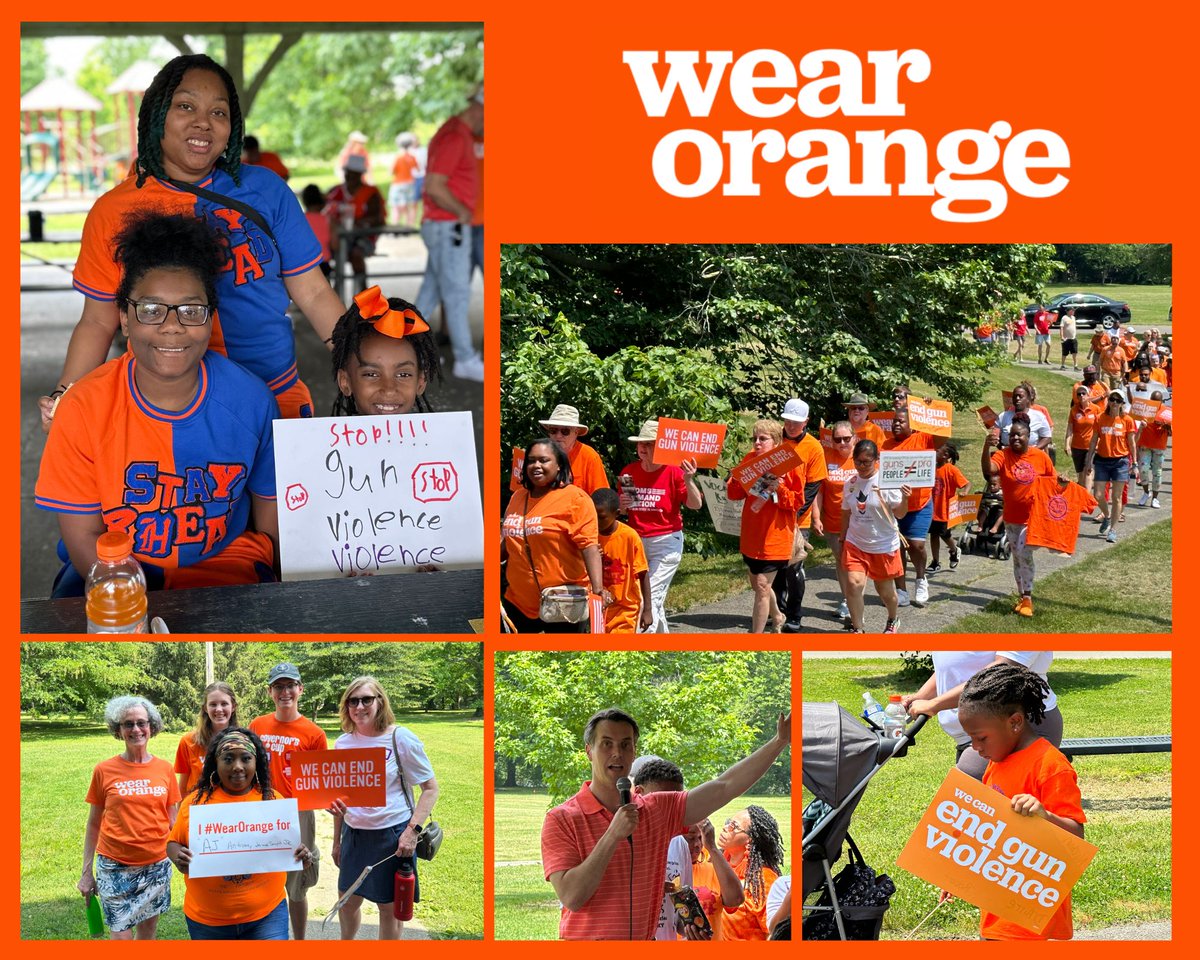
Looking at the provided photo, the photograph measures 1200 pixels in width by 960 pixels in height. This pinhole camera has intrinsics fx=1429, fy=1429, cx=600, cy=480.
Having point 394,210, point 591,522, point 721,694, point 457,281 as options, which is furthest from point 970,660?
point 394,210

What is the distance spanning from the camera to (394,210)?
21859 millimetres

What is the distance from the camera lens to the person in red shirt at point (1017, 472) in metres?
5.62

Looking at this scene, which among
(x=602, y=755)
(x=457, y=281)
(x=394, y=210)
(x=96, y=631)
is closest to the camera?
(x=96, y=631)

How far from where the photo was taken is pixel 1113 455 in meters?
5.42

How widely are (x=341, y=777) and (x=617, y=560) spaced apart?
4.76 ft

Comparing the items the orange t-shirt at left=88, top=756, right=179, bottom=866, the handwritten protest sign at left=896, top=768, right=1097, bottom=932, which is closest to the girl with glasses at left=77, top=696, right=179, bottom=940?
the orange t-shirt at left=88, top=756, right=179, bottom=866

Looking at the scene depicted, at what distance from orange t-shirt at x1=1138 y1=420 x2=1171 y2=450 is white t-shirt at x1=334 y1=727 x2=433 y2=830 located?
2.95m

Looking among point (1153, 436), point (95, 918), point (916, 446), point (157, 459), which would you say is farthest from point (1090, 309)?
point (95, 918)

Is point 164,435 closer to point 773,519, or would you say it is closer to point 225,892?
point 225,892

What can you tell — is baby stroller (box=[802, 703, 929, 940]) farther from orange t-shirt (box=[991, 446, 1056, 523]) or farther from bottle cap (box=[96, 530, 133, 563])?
bottle cap (box=[96, 530, 133, 563])

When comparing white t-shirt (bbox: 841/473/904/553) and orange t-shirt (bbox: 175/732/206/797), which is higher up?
white t-shirt (bbox: 841/473/904/553)

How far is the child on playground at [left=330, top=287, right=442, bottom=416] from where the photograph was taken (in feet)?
13.8

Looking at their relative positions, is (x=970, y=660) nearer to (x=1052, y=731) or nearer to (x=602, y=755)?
(x=1052, y=731)

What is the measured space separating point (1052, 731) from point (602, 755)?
1.41 meters
